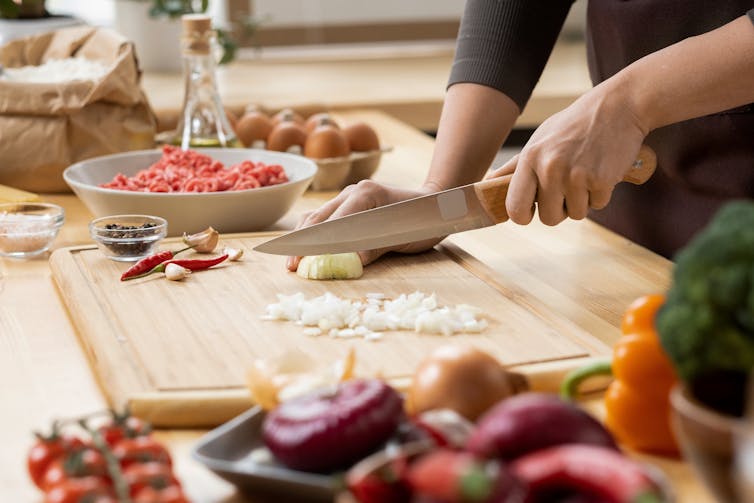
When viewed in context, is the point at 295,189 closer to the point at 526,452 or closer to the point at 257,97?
the point at 526,452

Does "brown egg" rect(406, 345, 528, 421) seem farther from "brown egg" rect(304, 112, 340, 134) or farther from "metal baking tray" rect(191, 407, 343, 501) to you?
"brown egg" rect(304, 112, 340, 134)

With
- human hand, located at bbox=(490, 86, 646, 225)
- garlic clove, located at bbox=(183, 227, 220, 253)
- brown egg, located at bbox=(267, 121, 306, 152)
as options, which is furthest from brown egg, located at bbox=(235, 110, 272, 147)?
human hand, located at bbox=(490, 86, 646, 225)

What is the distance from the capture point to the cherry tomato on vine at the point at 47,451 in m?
0.71

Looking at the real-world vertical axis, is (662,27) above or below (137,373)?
above

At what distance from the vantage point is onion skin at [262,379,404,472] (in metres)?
0.67

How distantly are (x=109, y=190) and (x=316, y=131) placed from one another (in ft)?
1.66

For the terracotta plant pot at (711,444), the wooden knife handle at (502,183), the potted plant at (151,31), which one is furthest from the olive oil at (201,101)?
the terracotta plant pot at (711,444)

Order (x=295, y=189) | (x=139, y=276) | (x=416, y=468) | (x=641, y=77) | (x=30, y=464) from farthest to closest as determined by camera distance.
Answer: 1. (x=295, y=189)
2. (x=139, y=276)
3. (x=641, y=77)
4. (x=30, y=464)
5. (x=416, y=468)

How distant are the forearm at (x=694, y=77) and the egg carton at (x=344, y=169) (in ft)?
2.47

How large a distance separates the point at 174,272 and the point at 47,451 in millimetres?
605

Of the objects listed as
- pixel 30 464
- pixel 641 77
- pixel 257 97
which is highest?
pixel 641 77

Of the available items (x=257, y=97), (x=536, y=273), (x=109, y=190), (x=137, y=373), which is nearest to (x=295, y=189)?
(x=109, y=190)

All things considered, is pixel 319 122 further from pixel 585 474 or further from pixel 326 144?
pixel 585 474

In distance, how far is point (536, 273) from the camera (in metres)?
1.40
